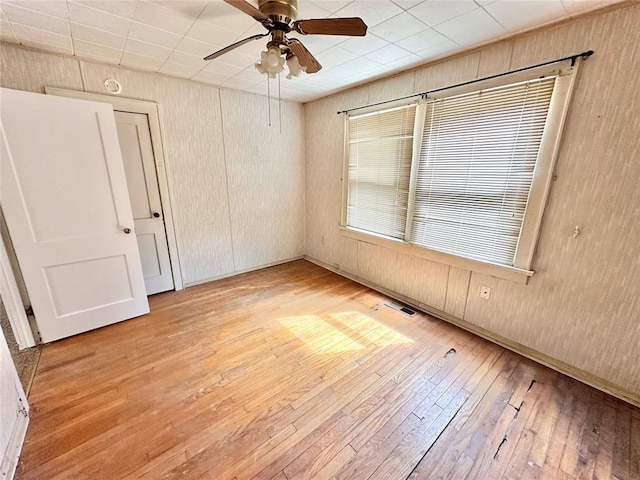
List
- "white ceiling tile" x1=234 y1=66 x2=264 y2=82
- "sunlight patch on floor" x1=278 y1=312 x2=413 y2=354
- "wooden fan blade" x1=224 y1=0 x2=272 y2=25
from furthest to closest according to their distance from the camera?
"white ceiling tile" x1=234 y1=66 x2=264 y2=82 → "sunlight patch on floor" x1=278 y1=312 x2=413 y2=354 → "wooden fan blade" x1=224 y1=0 x2=272 y2=25

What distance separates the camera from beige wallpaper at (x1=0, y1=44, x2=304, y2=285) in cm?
241

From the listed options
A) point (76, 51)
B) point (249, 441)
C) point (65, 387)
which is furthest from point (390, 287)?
point (76, 51)

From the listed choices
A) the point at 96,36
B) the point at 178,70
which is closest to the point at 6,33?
the point at 96,36

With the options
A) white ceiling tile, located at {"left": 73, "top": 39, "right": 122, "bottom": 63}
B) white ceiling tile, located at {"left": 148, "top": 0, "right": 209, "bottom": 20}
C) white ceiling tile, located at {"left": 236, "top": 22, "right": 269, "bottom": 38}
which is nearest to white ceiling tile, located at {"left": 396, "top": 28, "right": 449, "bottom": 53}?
white ceiling tile, located at {"left": 236, "top": 22, "right": 269, "bottom": 38}

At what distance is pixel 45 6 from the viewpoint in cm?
160

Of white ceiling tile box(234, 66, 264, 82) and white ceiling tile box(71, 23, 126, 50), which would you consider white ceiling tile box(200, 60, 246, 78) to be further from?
white ceiling tile box(71, 23, 126, 50)

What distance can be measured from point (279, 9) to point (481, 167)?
6.15 feet

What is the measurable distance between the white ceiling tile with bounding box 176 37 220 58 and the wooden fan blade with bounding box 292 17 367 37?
114 cm

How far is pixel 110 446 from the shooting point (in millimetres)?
1440

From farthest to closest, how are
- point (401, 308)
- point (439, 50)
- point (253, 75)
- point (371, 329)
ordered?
point (401, 308) < point (253, 75) < point (371, 329) < point (439, 50)

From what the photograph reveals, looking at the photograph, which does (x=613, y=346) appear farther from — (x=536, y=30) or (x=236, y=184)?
(x=236, y=184)

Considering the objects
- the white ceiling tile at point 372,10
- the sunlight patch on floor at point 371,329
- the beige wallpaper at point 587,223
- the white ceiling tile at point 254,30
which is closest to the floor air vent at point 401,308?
the sunlight patch on floor at point 371,329

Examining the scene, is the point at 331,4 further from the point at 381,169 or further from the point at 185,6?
the point at 381,169

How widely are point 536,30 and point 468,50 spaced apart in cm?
44
